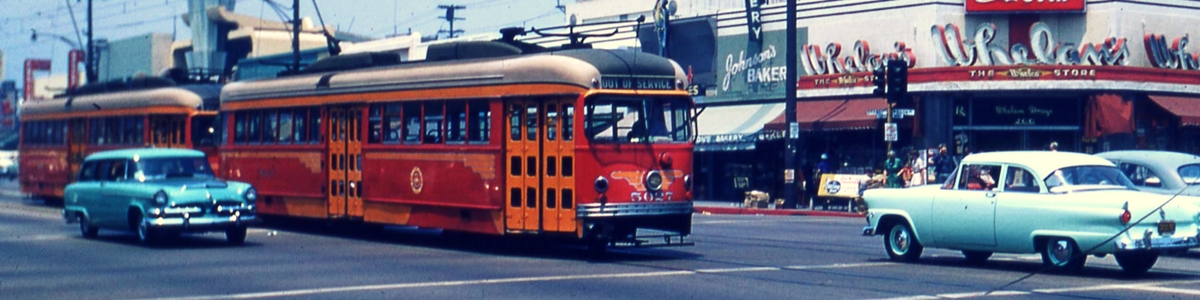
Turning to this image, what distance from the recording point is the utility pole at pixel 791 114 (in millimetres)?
33500

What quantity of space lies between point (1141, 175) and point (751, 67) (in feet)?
69.7

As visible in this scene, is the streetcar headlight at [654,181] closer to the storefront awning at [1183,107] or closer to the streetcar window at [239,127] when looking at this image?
the streetcar window at [239,127]

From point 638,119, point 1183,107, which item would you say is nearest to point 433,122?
point 638,119

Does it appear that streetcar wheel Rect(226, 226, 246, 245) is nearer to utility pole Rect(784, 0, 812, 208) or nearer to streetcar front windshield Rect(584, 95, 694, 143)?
streetcar front windshield Rect(584, 95, 694, 143)

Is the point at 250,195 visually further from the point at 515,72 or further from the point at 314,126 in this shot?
the point at 515,72

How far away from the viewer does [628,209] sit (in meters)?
17.9

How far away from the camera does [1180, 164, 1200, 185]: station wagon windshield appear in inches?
752

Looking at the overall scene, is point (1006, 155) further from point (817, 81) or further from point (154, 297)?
point (817, 81)

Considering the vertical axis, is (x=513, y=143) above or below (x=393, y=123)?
below

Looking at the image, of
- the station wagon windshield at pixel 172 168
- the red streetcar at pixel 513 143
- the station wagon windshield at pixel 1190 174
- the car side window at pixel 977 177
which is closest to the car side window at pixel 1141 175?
the station wagon windshield at pixel 1190 174

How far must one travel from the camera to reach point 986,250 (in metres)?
16.5

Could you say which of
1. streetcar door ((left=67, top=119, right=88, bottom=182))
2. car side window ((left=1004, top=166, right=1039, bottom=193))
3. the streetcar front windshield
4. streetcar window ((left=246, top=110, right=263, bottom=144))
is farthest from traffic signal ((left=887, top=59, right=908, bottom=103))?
streetcar door ((left=67, top=119, right=88, bottom=182))

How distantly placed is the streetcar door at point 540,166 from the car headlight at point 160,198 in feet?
17.1

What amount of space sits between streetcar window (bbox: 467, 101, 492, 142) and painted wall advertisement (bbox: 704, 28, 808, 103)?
20.7m
